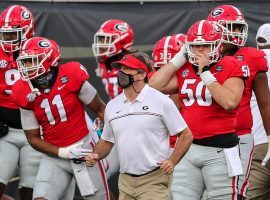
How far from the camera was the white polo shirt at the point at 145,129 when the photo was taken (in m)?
5.97

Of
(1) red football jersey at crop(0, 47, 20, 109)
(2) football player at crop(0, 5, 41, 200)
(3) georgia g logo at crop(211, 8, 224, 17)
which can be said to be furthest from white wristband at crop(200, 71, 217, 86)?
(1) red football jersey at crop(0, 47, 20, 109)

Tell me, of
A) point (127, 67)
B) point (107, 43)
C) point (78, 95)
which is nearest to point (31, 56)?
point (78, 95)

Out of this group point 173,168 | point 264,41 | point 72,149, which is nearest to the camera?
point 173,168

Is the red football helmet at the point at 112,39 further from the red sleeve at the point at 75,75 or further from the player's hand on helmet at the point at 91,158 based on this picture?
the player's hand on helmet at the point at 91,158

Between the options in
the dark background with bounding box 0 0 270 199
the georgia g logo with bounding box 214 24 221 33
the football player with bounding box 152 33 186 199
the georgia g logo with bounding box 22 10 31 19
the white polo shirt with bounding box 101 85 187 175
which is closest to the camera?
the white polo shirt with bounding box 101 85 187 175

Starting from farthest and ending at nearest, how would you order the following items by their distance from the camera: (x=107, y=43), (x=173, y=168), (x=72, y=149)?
(x=107, y=43), (x=72, y=149), (x=173, y=168)

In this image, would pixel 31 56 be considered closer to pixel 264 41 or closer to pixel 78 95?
pixel 78 95

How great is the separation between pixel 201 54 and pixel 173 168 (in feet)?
2.82

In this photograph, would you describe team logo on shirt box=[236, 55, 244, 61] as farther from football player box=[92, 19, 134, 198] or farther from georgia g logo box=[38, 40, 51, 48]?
football player box=[92, 19, 134, 198]

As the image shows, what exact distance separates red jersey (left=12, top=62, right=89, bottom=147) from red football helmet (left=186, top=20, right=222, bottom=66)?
105cm

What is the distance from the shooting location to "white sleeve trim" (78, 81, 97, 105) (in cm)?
696

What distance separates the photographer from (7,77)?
7746 millimetres

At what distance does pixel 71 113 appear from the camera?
6941mm

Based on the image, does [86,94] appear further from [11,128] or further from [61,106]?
[11,128]
